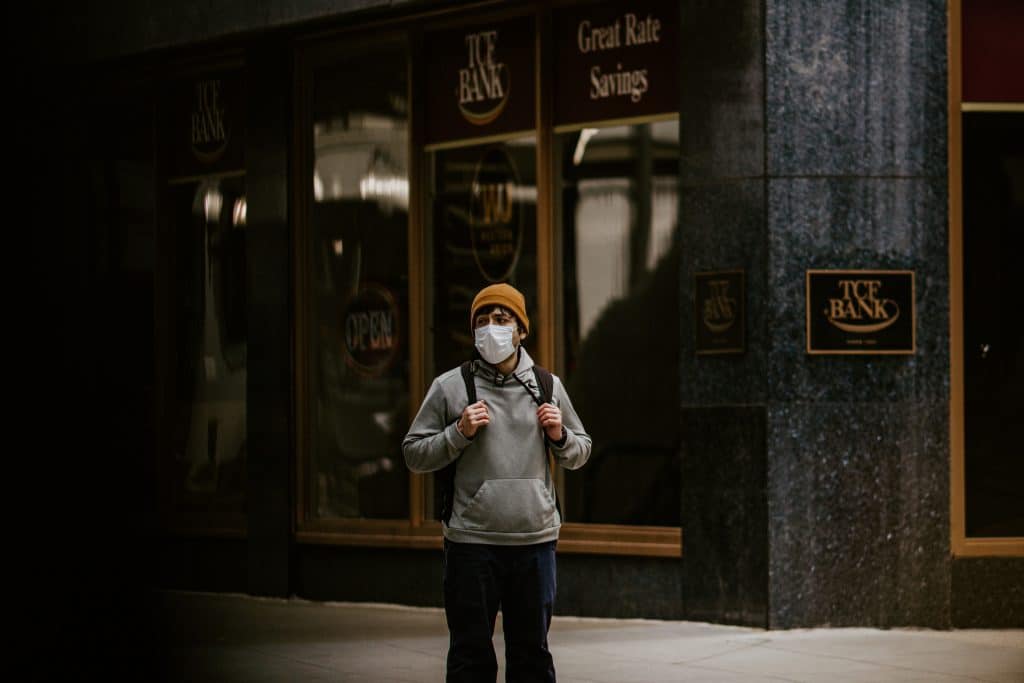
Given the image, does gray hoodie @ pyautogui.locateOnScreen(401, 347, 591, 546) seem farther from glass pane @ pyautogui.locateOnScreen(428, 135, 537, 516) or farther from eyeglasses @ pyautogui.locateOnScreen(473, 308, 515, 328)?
glass pane @ pyautogui.locateOnScreen(428, 135, 537, 516)

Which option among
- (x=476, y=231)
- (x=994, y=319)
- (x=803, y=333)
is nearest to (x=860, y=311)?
(x=803, y=333)

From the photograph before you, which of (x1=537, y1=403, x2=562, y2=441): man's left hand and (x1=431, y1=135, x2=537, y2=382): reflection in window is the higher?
(x1=431, y1=135, x2=537, y2=382): reflection in window

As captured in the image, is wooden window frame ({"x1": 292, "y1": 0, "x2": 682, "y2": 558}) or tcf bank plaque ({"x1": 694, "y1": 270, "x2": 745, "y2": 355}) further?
wooden window frame ({"x1": 292, "y1": 0, "x2": 682, "y2": 558})

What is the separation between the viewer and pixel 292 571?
489 inches

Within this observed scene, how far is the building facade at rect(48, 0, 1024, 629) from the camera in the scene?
9750 millimetres

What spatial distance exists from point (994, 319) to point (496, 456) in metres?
5.00

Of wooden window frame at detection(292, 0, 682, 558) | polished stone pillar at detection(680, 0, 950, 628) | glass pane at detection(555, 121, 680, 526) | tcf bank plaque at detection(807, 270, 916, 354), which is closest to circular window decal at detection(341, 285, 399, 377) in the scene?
wooden window frame at detection(292, 0, 682, 558)

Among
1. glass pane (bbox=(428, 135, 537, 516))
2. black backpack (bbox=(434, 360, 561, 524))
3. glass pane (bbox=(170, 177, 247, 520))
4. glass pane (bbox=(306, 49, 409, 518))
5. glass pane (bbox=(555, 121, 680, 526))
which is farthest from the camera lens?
glass pane (bbox=(170, 177, 247, 520))

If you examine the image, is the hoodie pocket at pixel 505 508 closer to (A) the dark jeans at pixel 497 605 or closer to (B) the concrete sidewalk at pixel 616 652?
(A) the dark jeans at pixel 497 605

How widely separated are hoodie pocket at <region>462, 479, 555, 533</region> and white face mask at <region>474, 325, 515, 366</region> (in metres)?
0.46

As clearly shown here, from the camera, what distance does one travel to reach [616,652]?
9.06 meters

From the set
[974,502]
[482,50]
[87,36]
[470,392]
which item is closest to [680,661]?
[974,502]

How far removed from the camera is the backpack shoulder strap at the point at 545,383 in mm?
6250

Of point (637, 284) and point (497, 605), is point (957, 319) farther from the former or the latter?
point (497, 605)
